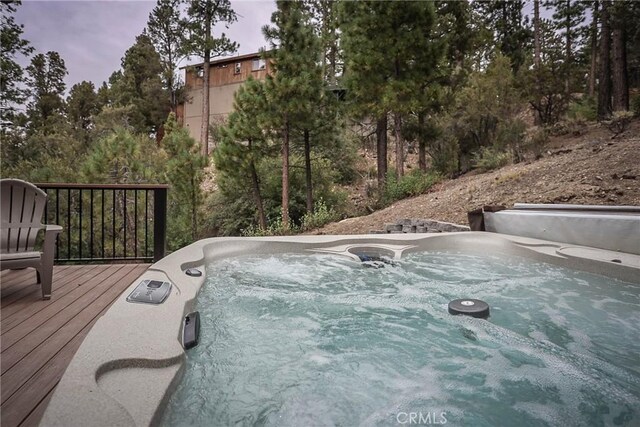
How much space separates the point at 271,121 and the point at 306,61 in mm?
1482

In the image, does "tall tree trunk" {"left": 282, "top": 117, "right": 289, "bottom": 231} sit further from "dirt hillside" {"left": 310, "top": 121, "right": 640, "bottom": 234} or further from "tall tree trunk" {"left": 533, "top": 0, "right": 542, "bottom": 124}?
"tall tree trunk" {"left": 533, "top": 0, "right": 542, "bottom": 124}

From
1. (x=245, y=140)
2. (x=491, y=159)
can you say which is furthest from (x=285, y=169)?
(x=491, y=159)

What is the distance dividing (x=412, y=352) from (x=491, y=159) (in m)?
7.24

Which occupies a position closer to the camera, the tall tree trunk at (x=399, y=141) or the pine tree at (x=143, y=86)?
the tall tree trunk at (x=399, y=141)

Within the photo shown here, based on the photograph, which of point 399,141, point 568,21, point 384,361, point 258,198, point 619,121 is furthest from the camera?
point 568,21

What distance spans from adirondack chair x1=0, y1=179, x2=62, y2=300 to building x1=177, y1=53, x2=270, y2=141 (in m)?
13.3

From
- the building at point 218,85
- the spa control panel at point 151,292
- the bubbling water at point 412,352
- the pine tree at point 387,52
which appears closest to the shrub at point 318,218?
the pine tree at point 387,52

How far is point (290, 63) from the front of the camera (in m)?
7.81

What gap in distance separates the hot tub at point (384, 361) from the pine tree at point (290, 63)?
5229 mm

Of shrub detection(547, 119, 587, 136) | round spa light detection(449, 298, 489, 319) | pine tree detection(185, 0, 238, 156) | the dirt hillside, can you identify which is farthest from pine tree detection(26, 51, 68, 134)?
shrub detection(547, 119, 587, 136)

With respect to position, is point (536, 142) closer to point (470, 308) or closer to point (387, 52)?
point (387, 52)

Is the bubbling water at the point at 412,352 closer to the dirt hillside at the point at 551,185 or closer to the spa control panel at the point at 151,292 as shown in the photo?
the spa control panel at the point at 151,292

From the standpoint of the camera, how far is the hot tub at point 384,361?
123 centimetres

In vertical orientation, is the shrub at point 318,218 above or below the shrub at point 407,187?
below
